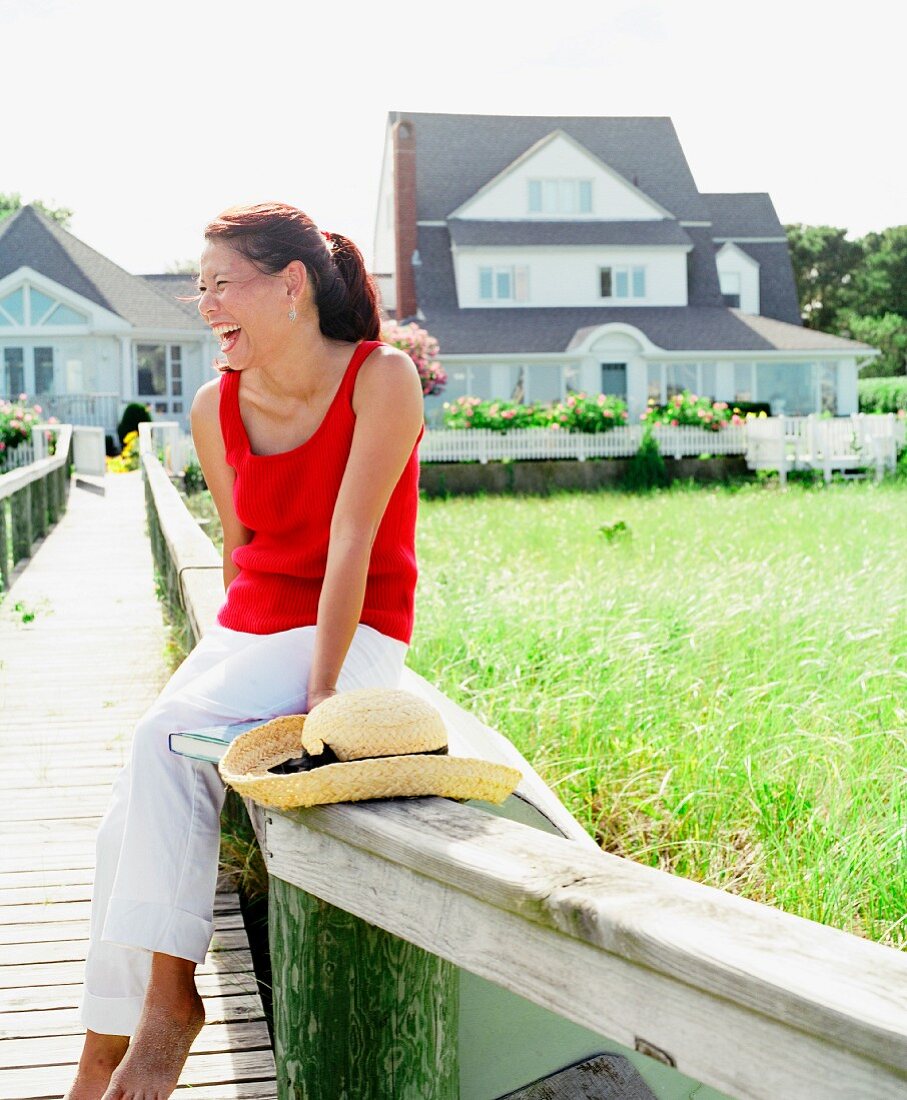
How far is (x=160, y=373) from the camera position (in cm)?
3366

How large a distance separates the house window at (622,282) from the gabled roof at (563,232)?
0.79m

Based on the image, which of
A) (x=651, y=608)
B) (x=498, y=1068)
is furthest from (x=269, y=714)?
(x=651, y=608)

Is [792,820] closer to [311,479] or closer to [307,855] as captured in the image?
[311,479]

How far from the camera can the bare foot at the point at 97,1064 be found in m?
2.03

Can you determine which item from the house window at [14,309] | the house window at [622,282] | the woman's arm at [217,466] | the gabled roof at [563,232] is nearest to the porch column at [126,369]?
the house window at [14,309]

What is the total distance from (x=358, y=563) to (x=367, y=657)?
8.1 inches

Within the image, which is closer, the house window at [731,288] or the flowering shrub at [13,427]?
the flowering shrub at [13,427]

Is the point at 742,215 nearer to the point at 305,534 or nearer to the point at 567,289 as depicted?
the point at 567,289

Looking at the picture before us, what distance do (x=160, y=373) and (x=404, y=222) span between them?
7645mm

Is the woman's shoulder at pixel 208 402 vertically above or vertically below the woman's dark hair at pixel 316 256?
below

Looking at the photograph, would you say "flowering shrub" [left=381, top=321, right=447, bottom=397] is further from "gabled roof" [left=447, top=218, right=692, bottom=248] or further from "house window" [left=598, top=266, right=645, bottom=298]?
"house window" [left=598, top=266, right=645, bottom=298]

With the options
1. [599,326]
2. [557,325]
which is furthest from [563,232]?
[599,326]

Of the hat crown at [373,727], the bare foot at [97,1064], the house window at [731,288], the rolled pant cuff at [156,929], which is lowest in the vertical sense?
the bare foot at [97,1064]

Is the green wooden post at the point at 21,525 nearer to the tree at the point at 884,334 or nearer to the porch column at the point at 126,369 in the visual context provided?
the porch column at the point at 126,369
